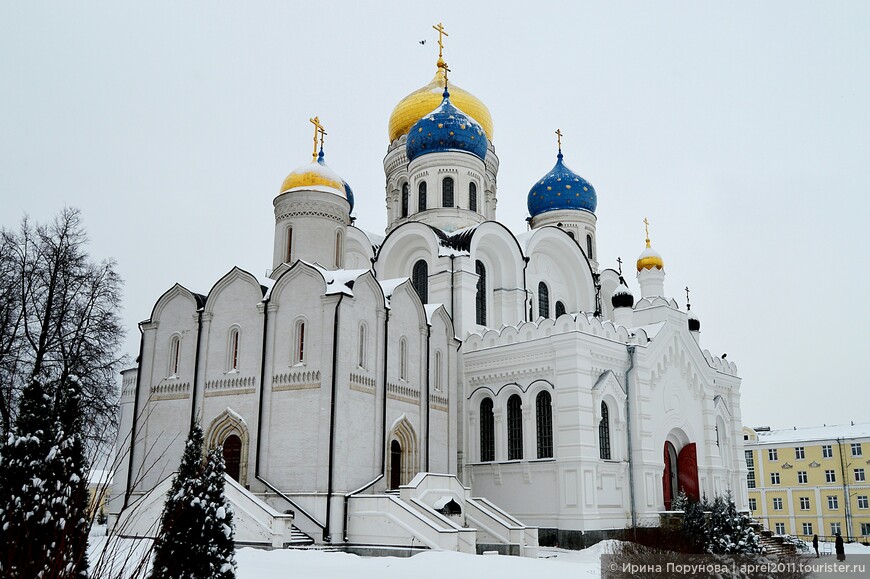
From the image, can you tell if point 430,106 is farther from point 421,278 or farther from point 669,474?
point 669,474

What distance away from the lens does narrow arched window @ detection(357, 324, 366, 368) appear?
17312mm

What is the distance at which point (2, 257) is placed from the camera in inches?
655

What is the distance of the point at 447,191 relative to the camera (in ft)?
84.9

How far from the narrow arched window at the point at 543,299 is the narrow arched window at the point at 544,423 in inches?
240

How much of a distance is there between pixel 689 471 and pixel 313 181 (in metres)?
13.3

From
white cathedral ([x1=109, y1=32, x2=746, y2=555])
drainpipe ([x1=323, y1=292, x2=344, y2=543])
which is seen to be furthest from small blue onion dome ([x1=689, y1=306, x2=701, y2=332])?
drainpipe ([x1=323, y1=292, x2=344, y2=543])

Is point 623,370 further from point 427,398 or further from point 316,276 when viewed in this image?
point 316,276

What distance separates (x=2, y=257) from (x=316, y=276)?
6.70 metres

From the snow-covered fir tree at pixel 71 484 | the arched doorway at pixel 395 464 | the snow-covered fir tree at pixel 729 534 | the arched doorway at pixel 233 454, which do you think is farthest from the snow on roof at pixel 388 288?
the snow-covered fir tree at pixel 71 484

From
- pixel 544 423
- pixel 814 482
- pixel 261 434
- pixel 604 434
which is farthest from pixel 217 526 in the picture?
pixel 814 482

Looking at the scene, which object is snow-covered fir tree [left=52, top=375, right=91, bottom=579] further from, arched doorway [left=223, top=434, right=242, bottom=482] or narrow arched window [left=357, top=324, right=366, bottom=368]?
arched doorway [left=223, top=434, right=242, bottom=482]

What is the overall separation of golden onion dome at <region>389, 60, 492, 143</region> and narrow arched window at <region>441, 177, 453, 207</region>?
14.7ft

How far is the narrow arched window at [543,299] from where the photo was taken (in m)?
25.4

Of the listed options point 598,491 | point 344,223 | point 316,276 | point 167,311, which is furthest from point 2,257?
point 598,491
